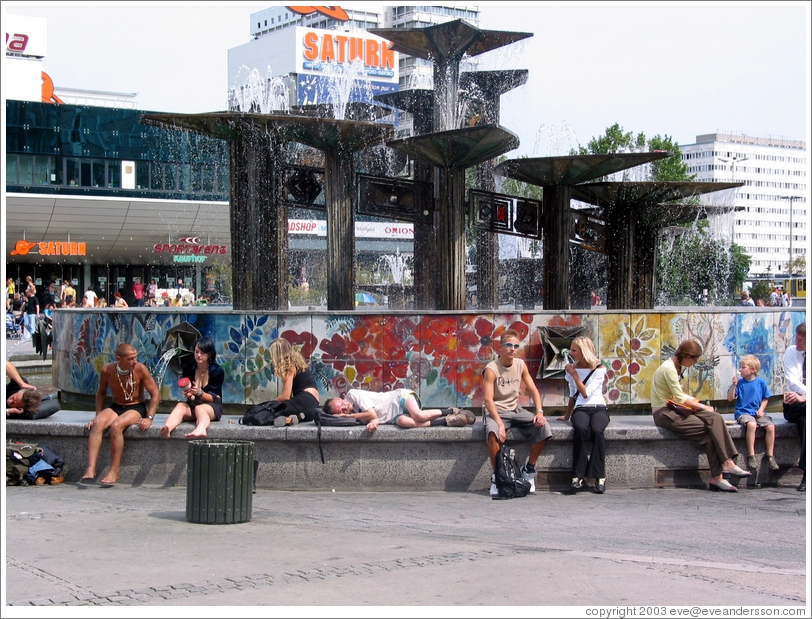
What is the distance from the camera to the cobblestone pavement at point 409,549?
5.62 meters

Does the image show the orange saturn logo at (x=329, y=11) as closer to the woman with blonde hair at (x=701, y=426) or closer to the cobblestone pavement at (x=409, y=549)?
the woman with blonde hair at (x=701, y=426)

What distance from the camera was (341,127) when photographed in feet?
44.1

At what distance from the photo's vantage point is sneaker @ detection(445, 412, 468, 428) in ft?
31.1

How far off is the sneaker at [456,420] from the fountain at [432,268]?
2.79m

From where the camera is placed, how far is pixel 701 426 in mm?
9438

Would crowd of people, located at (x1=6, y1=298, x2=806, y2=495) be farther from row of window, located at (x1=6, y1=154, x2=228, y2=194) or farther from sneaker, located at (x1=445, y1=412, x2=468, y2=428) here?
row of window, located at (x1=6, y1=154, x2=228, y2=194)

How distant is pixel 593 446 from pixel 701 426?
113cm

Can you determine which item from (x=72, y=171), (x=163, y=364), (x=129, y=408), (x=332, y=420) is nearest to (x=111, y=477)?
(x=129, y=408)

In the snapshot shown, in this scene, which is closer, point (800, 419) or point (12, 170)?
point (800, 419)

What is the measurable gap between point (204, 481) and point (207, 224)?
47.0 metres

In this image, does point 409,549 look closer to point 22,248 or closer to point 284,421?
point 284,421

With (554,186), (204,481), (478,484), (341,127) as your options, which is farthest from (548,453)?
(554,186)

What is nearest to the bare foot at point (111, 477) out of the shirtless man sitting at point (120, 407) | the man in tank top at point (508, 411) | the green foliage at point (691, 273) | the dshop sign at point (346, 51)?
the shirtless man sitting at point (120, 407)

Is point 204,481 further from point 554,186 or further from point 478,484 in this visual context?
point 554,186
